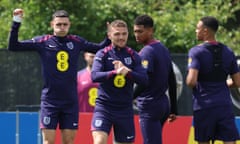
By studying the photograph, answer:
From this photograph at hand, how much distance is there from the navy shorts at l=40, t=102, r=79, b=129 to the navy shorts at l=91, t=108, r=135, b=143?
93 centimetres

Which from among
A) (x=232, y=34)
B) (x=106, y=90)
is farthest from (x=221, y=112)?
(x=232, y=34)

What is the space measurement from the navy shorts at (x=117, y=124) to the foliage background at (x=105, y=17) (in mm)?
7531

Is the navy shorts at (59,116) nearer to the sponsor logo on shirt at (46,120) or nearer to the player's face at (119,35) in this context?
the sponsor logo on shirt at (46,120)

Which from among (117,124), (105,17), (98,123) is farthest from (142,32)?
(105,17)

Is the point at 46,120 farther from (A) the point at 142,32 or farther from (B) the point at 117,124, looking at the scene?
(A) the point at 142,32

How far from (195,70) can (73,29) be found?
7.99 meters

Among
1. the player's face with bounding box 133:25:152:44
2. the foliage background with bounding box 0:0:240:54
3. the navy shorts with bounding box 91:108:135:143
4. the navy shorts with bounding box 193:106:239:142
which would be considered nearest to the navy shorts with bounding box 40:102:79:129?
the navy shorts with bounding box 91:108:135:143

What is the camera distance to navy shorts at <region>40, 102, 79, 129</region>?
13.3 metres

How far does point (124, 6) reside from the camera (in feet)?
68.1

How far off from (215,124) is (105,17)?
8.10 meters

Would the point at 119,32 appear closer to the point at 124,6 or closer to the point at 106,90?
the point at 106,90

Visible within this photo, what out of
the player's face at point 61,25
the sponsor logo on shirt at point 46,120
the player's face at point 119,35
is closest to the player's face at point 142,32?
the player's face at point 119,35

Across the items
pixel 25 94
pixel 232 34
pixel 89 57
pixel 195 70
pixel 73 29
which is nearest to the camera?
pixel 195 70

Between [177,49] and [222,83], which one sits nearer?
[222,83]
